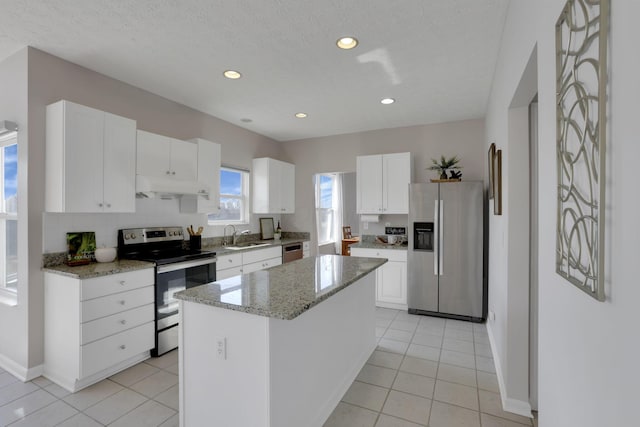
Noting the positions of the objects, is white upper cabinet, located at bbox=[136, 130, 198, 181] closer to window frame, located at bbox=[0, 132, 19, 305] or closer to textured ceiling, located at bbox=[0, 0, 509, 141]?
textured ceiling, located at bbox=[0, 0, 509, 141]

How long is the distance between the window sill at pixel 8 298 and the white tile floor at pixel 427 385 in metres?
2.86

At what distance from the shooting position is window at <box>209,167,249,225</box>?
4711mm

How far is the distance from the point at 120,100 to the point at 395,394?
375cm

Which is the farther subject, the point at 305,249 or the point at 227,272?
the point at 305,249

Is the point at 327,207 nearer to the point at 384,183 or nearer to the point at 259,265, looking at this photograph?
the point at 384,183

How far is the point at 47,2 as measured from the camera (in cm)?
204

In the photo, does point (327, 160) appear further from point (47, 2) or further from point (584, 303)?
point (584, 303)

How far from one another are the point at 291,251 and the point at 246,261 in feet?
3.50

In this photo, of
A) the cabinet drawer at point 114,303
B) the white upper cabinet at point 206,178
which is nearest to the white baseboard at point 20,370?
the cabinet drawer at point 114,303

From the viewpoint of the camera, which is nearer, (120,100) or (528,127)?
(528,127)

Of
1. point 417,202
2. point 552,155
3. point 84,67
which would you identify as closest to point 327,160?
point 417,202

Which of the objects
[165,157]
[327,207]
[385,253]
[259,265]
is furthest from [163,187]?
[327,207]

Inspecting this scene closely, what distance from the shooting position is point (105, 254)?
294 cm

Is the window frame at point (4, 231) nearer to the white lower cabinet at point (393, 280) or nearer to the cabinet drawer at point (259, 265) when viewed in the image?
the cabinet drawer at point (259, 265)
